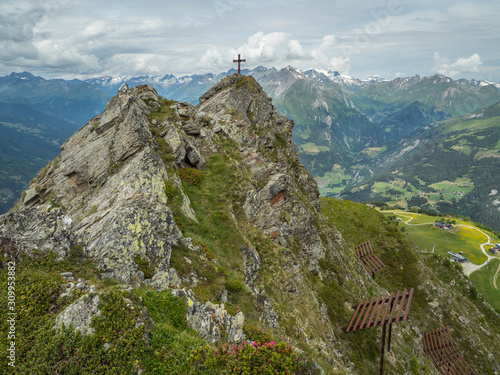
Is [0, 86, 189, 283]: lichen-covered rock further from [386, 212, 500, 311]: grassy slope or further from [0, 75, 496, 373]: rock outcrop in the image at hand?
[386, 212, 500, 311]: grassy slope

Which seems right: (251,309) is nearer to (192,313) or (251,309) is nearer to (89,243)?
(192,313)

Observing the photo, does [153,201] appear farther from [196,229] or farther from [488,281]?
[488,281]

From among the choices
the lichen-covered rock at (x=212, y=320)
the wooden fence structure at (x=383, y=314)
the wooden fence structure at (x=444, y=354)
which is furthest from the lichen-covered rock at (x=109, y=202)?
the wooden fence structure at (x=444, y=354)

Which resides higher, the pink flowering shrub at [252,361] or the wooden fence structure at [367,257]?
the pink flowering shrub at [252,361]

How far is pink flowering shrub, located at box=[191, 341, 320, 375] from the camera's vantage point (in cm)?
1040

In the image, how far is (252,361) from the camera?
10.9m

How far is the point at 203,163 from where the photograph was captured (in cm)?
3170

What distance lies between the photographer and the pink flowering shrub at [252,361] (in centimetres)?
1040

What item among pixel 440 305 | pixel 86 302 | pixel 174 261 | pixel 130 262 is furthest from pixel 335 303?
pixel 440 305

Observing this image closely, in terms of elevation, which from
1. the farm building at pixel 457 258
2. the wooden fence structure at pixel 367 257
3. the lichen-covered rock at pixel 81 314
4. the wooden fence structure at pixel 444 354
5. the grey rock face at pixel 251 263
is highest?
the lichen-covered rock at pixel 81 314

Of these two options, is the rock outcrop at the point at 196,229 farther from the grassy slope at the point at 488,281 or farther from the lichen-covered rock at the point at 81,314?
the grassy slope at the point at 488,281

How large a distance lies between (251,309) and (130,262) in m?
8.97

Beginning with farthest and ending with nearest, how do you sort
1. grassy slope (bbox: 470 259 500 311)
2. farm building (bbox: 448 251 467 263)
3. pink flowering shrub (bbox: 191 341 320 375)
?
1. farm building (bbox: 448 251 467 263)
2. grassy slope (bbox: 470 259 500 311)
3. pink flowering shrub (bbox: 191 341 320 375)

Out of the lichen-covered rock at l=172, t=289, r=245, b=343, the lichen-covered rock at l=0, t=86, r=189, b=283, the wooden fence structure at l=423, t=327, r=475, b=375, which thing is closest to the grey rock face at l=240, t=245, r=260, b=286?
the lichen-covered rock at l=172, t=289, r=245, b=343
